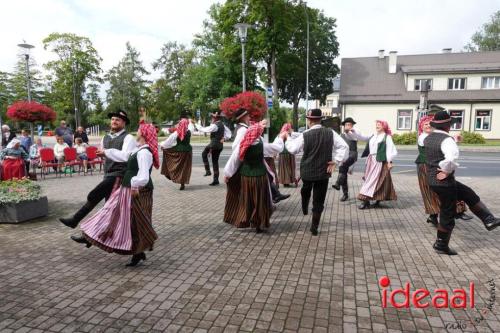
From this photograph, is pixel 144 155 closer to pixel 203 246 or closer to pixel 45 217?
pixel 203 246

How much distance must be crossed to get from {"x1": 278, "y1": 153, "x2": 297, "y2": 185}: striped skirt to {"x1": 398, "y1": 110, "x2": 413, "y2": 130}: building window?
29302 millimetres

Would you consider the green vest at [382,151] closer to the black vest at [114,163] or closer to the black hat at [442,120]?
the black hat at [442,120]

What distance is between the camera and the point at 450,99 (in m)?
35.0

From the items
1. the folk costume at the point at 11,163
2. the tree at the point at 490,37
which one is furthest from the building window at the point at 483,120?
the folk costume at the point at 11,163

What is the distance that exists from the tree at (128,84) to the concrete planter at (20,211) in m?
52.1

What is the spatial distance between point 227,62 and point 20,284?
114ft

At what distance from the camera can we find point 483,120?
34688 millimetres

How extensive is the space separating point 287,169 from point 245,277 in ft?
20.3

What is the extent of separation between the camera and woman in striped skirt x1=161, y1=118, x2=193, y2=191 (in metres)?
10.0

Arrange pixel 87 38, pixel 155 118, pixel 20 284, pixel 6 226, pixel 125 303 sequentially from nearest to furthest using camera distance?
pixel 125 303 → pixel 20 284 → pixel 6 226 → pixel 87 38 → pixel 155 118

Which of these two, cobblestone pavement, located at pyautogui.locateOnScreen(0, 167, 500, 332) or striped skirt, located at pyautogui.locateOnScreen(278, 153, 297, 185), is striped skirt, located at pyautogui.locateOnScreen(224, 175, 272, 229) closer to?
cobblestone pavement, located at pyautogui.locateOnScreen(0, 167, 500, 332)

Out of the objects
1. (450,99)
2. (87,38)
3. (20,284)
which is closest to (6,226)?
(20,284)

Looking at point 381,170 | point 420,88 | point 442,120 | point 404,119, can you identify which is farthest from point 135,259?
point 420,88

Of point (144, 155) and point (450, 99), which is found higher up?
point (450, 99)
